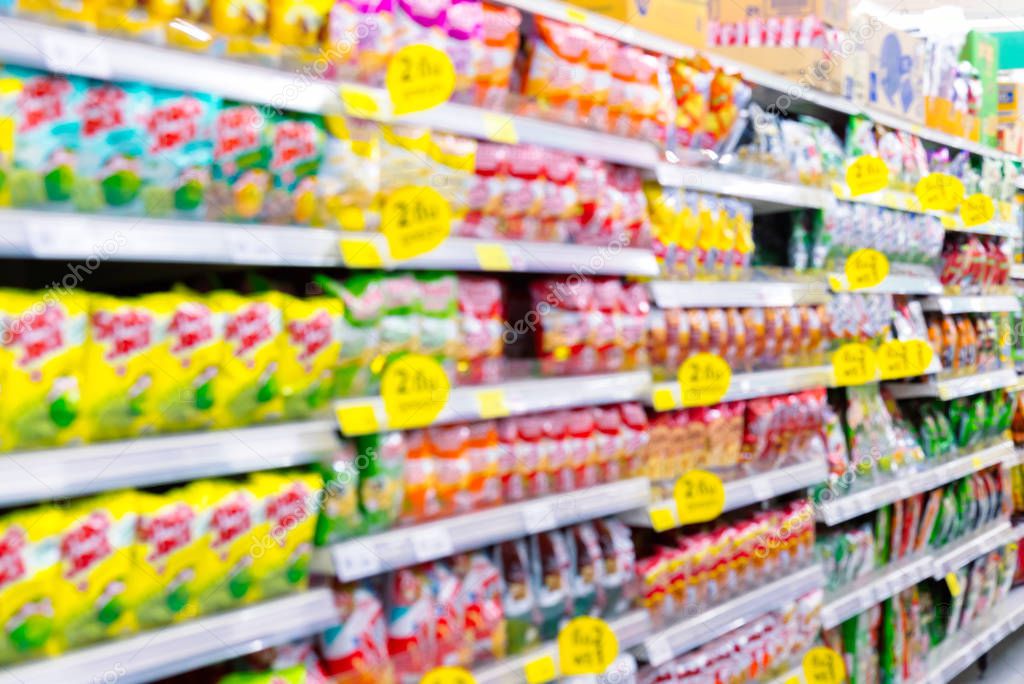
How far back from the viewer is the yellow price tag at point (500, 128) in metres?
2.10

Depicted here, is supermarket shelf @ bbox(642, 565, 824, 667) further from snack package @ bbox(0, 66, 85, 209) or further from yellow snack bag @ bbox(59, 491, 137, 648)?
snack package @ bbox(0, 66, 85, 209)

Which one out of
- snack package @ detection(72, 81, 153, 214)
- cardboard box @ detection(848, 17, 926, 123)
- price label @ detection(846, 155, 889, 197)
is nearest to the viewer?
snack package @ detection(72, 81, 153, 214)

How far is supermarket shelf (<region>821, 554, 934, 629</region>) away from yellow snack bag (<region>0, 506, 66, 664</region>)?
250 cm

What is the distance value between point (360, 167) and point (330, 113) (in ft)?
0.37

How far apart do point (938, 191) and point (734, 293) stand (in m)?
1.49

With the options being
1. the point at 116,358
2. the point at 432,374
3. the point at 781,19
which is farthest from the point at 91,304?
the point at 781,19

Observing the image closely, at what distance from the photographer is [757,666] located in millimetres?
2982

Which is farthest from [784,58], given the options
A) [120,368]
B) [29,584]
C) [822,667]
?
[29,584]

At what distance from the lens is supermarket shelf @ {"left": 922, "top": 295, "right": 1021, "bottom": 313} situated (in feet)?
13.6

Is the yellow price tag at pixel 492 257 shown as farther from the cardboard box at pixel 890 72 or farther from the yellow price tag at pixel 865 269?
the cardboard box at pixel 890 72

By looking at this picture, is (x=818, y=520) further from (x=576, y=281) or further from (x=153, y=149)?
(x=153, y=149)

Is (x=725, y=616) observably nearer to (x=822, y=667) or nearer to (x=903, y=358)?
(x=822, y=667)

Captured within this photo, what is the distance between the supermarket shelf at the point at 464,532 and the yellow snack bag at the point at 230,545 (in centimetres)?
18

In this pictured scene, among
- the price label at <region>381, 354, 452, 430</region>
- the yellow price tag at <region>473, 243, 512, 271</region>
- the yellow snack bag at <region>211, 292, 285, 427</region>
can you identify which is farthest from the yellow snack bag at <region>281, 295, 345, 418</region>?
the yellow price tag at <region>473, 243, 512, 271</region>
